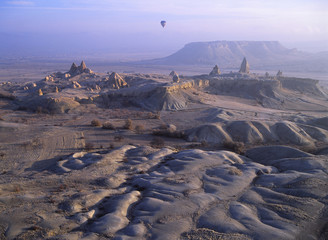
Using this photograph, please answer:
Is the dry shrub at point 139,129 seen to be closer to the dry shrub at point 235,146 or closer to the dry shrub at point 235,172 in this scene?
the dry shrub at point 235,146

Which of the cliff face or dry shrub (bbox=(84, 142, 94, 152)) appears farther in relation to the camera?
the cliff face

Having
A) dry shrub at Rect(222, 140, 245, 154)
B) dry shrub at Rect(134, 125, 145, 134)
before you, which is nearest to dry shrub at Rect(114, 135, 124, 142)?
dry shrub at Rect(134, 125, 145, 134)

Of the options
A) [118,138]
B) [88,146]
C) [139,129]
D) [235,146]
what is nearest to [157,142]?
[118,138]

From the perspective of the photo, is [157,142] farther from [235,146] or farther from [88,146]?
[235,146]

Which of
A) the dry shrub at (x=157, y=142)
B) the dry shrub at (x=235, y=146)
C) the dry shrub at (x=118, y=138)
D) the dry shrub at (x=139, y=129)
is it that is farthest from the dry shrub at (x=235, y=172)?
the dry shrub at (x=139, y=129)

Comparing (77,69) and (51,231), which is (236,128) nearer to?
(51,231)

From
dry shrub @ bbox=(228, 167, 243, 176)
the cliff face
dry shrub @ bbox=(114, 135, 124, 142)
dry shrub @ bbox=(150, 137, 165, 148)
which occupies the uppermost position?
the cliff face

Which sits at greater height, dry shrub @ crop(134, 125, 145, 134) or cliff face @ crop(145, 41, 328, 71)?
cliff face @ crop(145, 41, 328, 71)

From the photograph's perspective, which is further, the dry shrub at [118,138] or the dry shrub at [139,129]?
the dry shrub at [139,129]

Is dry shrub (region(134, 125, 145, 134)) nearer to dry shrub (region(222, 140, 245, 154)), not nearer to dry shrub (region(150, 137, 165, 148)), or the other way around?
dry shrub (region(150, 137, 165, 148))
